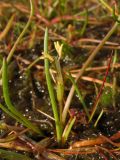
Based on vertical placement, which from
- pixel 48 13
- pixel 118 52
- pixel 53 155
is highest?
pixel 48 13

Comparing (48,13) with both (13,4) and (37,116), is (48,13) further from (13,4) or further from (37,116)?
(37,116)

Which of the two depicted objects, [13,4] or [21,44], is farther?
[13,4]

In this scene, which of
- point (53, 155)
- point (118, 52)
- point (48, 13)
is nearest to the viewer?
point (53, 155)

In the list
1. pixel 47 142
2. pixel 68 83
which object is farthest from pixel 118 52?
pixel 47 142

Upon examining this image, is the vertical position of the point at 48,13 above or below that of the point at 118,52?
above

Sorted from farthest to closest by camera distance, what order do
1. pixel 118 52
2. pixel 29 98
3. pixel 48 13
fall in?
pixel 48 13 < pixel 118 52 < pixel 29 98

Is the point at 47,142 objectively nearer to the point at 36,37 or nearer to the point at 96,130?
the point at 96,130
